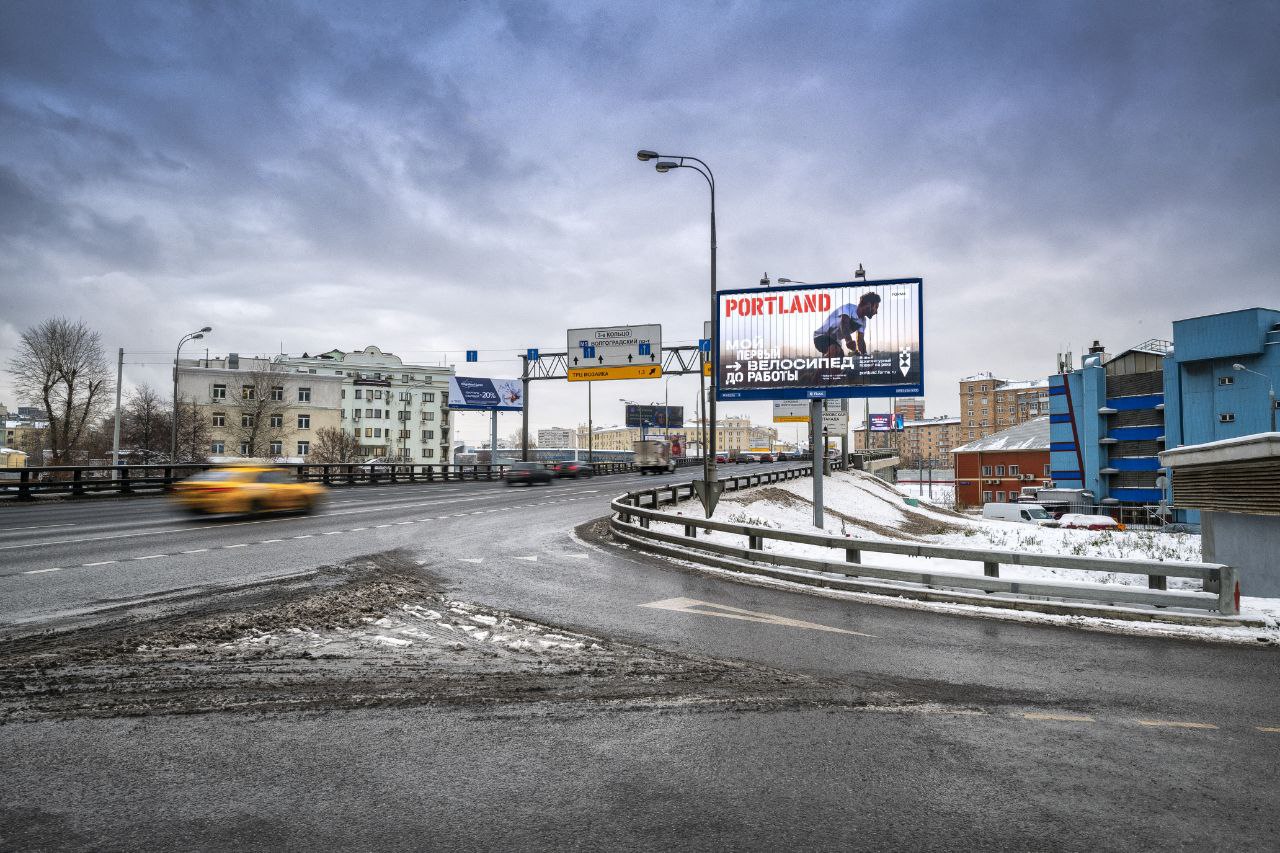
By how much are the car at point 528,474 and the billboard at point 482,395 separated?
18017 millimetres

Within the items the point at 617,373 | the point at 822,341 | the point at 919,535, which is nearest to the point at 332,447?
the point at 617,373

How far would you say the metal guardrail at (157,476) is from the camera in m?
25.4

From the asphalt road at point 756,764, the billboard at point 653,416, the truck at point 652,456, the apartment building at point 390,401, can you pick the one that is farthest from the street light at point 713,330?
the apartment building at point 390,401

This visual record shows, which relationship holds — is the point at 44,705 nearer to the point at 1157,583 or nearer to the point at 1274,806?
the point at 1274,806

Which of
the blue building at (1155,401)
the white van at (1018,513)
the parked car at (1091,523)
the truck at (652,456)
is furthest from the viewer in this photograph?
the truck at (652,456)

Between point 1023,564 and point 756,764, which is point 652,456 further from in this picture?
point 756,764

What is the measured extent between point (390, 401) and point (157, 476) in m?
72.2

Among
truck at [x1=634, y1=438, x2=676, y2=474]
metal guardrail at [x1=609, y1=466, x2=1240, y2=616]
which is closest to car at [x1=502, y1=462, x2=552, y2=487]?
truck at [x1=634, y1=438, x2=676, y2=474]

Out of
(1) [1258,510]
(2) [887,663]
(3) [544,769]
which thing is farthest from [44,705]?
(1) [1258,510]

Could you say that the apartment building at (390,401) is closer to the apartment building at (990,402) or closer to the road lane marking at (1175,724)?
the road lane marking at (1175,724)

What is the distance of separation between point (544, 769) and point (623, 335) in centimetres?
4031

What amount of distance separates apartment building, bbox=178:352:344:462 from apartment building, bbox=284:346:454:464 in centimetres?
1407

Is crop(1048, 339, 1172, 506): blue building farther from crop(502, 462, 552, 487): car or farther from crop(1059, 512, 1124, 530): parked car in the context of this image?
crop(502, 462, 552, 487): car

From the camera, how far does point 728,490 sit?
103 ft
